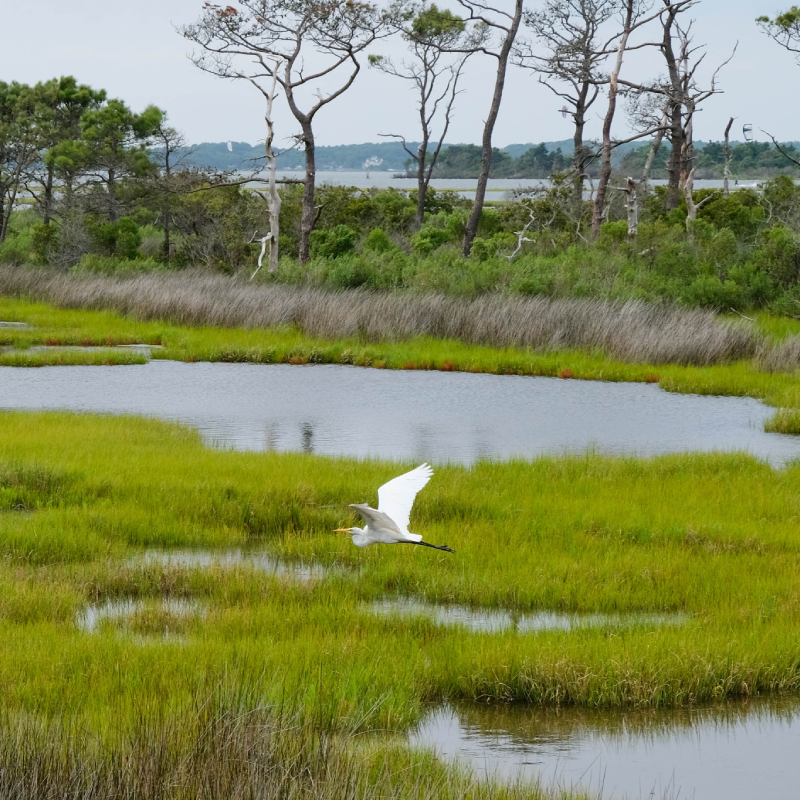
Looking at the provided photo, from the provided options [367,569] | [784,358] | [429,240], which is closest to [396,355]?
[784,358]

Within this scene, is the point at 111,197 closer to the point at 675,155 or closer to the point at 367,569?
the point at 675,155

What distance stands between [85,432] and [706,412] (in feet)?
28.7

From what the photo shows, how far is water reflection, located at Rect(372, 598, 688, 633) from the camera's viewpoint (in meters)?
6.72

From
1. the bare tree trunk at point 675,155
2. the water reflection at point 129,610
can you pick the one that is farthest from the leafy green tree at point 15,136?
the water reflection at point 129,610

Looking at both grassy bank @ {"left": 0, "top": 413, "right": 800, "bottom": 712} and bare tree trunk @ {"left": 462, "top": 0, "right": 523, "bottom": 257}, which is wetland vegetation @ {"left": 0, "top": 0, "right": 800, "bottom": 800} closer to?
grassy bank @ {"left": 0, "top": 413, "right": 800, "bottom": 712}

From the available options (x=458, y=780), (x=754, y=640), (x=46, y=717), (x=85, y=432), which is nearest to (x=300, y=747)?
(x=458, y=780)

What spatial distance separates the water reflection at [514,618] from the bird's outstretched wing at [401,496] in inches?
21.8

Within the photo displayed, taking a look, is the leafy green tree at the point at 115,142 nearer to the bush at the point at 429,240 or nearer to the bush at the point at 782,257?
the bush at the point at 429,240

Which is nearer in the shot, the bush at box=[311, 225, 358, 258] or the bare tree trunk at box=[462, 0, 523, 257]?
the bare tree trunk at box=[462, 0, 523, 257]

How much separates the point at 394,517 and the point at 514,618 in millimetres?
1025

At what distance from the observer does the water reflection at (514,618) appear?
6.72m

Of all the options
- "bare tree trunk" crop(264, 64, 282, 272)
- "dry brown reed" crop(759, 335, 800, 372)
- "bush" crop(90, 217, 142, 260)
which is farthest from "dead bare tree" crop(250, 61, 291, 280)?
"dry brown reed" crop(759, 335, 800, 372)

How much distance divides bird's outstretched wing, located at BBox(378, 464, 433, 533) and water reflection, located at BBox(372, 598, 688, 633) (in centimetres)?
55

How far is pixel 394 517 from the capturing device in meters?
7.00
